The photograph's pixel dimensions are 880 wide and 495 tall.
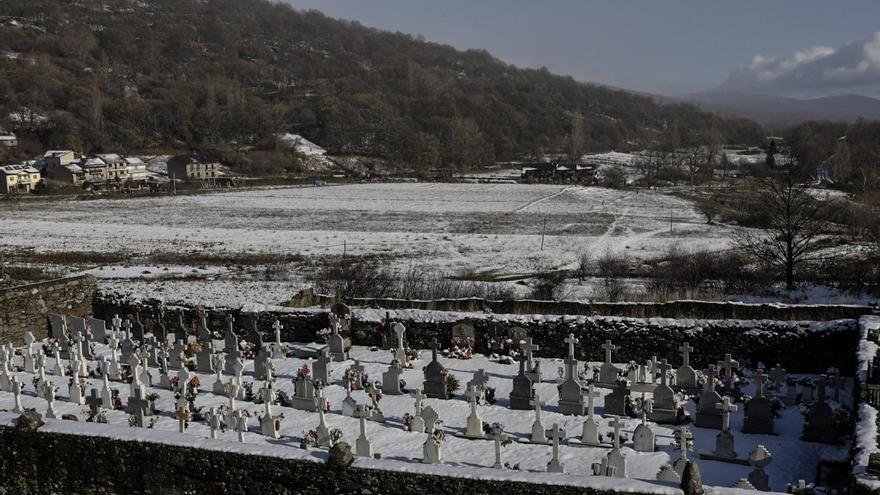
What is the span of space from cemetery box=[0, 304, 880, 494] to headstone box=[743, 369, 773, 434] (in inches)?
1.5

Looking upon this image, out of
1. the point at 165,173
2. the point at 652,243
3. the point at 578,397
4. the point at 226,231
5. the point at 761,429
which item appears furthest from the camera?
the point at 165,173

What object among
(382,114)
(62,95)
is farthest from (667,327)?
(62,95)

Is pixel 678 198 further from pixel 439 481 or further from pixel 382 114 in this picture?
pixel 382 114

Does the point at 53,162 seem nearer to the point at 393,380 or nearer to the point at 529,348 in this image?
the point at 393,380

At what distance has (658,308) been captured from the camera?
66.8 feet

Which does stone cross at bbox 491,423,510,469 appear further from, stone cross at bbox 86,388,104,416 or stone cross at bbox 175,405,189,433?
stone cross at bbox 86,388,104,416

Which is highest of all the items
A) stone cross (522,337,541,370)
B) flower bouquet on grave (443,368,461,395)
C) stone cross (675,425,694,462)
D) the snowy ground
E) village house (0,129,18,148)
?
village house (0,129,18,148)

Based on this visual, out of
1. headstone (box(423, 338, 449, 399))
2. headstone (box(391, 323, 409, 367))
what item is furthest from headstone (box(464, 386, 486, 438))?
headstone (box(391, 323, 409, 367))

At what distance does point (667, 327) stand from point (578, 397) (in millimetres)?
4119

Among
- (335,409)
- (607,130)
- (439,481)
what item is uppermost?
(607,130)

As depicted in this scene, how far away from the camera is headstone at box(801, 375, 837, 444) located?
1291 cm

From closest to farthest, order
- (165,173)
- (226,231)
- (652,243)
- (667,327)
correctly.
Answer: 1. (667,327)
2. (652,243)
3. (226,231)
4. (165,173)

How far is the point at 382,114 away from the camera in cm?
13688

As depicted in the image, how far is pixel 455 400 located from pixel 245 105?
12689 cm
